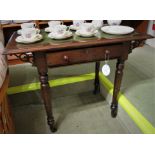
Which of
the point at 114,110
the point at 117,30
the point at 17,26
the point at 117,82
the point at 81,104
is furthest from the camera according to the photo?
the point at 17,26

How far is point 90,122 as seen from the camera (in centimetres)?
127

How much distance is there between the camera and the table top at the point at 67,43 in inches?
32.5

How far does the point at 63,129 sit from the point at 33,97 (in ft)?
1.59

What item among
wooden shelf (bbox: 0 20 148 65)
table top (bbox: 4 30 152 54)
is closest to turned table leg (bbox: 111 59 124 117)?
table top (bbox: 4 30 152 54)

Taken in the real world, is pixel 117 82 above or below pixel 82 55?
below

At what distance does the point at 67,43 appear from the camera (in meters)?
0.87

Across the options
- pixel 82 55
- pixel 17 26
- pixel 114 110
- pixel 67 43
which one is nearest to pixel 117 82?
pixel 114 110

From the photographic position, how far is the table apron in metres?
0.89

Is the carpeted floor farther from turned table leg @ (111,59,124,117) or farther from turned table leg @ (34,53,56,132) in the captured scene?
turned table leg @ (34,53,56,132)

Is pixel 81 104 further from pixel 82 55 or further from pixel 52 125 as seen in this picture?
pixel 82 55

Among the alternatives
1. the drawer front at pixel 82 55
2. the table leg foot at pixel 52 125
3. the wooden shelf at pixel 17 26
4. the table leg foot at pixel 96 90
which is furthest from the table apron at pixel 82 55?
the wooden shelf at pixel 17 26

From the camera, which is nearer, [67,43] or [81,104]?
[67,43]

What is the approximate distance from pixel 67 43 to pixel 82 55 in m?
0.11
